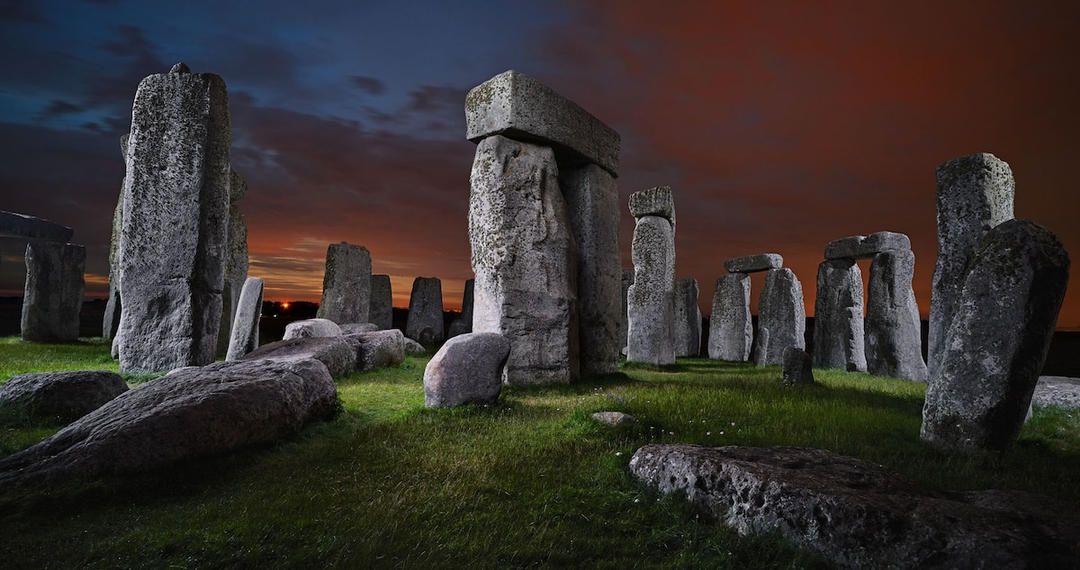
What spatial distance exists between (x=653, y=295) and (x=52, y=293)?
50.0ft

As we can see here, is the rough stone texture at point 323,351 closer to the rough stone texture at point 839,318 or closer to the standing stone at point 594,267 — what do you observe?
the standing stone at point 594,267

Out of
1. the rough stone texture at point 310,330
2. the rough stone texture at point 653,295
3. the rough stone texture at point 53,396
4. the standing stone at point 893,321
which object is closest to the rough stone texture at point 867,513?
the rough stone texture at point 53,396

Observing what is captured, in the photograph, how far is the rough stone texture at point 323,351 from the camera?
8.99m

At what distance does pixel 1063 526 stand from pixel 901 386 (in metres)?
8.62

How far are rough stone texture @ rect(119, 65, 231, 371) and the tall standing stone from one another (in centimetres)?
897

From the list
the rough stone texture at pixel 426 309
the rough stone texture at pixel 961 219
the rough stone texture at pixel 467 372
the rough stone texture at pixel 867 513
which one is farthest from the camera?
the rough stone texture at pixel 426 309

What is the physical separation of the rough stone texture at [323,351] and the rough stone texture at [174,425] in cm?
363

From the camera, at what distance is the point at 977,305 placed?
476cm

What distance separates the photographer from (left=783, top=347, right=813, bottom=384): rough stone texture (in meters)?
9.27

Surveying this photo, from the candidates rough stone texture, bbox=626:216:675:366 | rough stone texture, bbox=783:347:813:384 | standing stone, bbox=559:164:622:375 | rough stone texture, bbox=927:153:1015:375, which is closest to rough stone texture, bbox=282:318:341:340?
standing stone, bbox=559:164:622:375

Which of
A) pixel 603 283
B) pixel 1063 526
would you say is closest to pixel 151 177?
pixel 603 283

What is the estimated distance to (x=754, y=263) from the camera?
19.0 meters

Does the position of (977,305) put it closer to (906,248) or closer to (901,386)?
(901,386)

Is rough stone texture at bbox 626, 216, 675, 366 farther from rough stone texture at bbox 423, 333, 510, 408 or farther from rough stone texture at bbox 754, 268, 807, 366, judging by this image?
rough stone texture at bbox 423, 333, 510, 408
